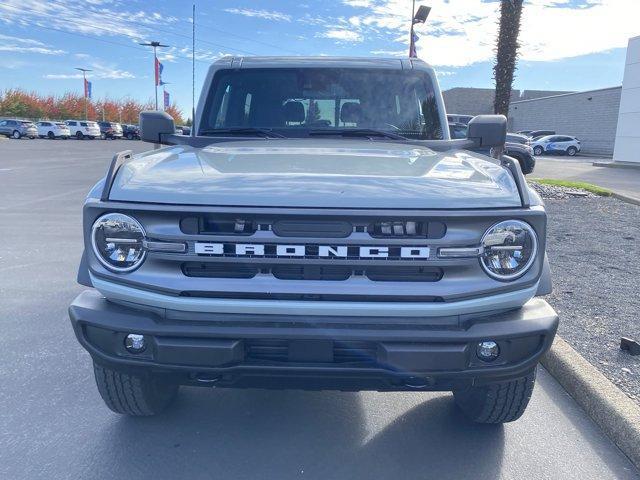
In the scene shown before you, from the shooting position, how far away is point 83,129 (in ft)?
186

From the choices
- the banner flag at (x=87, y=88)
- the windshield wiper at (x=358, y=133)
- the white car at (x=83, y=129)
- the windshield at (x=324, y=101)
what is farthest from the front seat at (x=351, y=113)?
the banner flag at (x=87, y=88)

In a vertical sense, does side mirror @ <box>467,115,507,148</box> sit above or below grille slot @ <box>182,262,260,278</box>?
above

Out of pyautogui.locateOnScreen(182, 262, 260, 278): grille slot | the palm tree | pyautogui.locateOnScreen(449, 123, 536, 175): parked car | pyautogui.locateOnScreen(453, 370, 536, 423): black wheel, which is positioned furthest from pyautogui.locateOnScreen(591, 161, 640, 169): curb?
pyautogui.locateOnScreen(182, 262, 260, 278): grille slot

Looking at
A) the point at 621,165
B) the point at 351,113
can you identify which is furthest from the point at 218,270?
the point at 621,165

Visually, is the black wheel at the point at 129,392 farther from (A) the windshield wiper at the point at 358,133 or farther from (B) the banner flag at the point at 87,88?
(B) the banner flag at the point at 87,88

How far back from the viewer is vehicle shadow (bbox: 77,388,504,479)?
2842 mm

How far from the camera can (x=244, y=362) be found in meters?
2.41

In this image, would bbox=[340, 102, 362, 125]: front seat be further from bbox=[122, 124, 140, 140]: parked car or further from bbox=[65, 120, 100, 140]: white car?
bbox=[122, 124, 140, 140]: parked car

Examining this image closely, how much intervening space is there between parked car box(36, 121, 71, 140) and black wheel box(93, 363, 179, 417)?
57.6m

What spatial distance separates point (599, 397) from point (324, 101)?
2.58m

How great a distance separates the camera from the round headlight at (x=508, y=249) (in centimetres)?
246

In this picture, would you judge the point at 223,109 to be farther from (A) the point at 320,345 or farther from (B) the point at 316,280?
(A) the point at 320,345

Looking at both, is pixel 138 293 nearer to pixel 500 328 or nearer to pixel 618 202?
pixel 500 328

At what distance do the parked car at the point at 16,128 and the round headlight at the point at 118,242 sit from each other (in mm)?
56114
